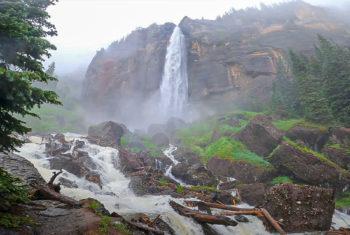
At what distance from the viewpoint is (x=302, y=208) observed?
18.8m

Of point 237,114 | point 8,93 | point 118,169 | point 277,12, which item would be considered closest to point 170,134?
point 237,114

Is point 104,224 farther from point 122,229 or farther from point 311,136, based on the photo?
point 311,136

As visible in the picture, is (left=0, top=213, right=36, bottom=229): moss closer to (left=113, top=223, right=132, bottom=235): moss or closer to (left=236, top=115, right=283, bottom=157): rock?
(left=113, top=223, right=132, bottom=235): moss

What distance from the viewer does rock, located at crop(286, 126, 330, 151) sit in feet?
117

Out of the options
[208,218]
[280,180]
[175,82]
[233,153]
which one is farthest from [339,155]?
[175,82]

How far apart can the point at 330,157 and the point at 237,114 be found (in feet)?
78.1

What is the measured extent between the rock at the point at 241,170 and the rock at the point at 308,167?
123cm

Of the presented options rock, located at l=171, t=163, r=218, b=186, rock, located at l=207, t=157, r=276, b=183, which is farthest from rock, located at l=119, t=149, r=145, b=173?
rock, located at l=207, t=157, r=276, b=183

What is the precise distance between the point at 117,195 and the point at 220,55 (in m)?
55.0

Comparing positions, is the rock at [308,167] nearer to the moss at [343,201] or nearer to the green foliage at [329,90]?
the moss at [343,201]

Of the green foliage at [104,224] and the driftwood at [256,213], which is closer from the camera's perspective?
the green foliage at [104,224]

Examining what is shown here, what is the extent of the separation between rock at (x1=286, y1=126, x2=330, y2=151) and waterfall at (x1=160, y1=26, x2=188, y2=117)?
35371mm

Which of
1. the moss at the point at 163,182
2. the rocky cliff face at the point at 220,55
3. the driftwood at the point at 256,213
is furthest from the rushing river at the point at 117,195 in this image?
the rocky cliff face at the point at 220,55

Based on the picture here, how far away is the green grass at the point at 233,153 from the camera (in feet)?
105
